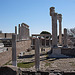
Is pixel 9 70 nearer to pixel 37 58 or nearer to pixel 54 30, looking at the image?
pixel 37 58

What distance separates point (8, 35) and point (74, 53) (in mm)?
17407

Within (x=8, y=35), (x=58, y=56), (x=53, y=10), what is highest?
(x=53, y=10)

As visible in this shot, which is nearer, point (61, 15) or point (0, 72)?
point (0, 72)

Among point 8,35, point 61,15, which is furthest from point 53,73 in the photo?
point 8,35

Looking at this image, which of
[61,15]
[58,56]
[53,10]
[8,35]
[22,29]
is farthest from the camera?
[8,35]

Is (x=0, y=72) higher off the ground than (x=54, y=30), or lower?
lower

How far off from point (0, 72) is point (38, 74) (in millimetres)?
2067

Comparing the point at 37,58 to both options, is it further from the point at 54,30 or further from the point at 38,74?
the point at 54,30

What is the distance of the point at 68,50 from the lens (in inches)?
674

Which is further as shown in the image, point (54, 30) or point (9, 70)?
point (54, 30)

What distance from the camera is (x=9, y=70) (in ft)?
17.6

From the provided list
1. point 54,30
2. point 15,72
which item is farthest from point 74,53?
point 15,72

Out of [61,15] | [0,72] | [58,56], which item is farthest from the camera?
[61,15]

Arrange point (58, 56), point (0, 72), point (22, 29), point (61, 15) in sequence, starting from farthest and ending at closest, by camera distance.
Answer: point (22, 29) → point (61, 15) → point (58, 56) → point (0, 72)
